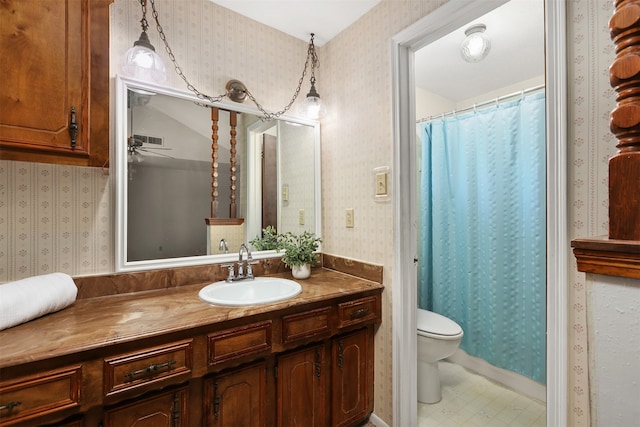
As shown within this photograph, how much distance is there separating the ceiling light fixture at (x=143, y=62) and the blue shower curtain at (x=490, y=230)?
201 cm

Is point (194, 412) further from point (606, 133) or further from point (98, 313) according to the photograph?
point (606, 133)

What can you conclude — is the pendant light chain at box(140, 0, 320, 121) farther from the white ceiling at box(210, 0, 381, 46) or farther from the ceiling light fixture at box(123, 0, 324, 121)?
the white ceiling at box(210, 0, 381, 46)

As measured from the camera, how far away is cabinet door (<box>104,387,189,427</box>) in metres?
0.97

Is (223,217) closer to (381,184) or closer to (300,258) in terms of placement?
(300,258)

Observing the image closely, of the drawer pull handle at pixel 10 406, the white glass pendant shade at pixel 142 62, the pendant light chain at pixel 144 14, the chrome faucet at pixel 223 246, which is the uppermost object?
the pendant light chain at pixel 144 14

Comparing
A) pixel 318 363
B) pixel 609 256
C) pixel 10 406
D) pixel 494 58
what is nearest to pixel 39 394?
pixel 10 406

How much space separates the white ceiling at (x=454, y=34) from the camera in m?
1.66

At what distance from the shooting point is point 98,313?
114 cm

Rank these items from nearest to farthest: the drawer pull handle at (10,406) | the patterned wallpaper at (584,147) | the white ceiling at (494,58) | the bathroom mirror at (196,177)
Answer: the drawer pull handle at (10,406) → the patterned wallpaper at (584,147) → the bathroom mirror at (196,177) → the white ceiling at (494,58)

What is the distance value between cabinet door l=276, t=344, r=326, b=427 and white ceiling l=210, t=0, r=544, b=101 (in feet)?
6.10

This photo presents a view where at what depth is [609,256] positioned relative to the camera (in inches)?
18.0

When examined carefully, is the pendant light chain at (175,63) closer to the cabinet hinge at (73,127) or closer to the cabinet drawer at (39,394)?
the cabinet hinge at (73,127)

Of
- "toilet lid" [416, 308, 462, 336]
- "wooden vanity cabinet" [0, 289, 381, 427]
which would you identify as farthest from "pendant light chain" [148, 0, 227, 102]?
"toilet lid" [416, 308, 462, 336]

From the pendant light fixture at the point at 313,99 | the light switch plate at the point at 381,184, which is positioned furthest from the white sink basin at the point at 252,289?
the pendant light fixture at the point at 313,99
